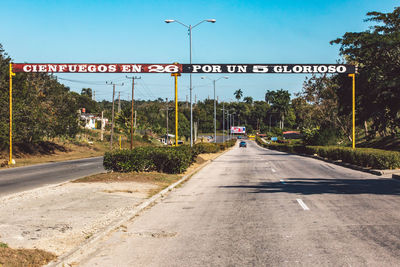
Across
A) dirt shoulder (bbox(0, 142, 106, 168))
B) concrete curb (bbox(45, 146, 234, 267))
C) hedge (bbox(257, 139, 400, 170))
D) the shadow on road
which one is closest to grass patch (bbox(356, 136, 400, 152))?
hedge (bbox(257, 139, 400, 170))

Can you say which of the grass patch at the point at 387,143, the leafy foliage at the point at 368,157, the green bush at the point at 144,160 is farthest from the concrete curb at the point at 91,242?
the grass patch at the point at 387,143

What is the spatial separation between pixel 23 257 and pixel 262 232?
4302mm

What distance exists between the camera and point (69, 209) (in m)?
10.9

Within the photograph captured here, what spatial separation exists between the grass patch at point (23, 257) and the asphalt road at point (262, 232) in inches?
22.5

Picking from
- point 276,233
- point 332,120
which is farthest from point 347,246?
point 332,120

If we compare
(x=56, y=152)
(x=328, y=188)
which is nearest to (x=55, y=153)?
(x=56, y=152)

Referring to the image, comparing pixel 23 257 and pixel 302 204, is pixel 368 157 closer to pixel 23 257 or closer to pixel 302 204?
pixel 302 204

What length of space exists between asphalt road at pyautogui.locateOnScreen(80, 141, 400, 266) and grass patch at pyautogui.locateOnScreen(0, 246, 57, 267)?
1.88 ft

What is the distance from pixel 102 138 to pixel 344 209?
77.7 m

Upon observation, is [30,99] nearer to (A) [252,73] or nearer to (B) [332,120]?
(A) [252,73]

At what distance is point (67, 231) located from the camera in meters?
8.22

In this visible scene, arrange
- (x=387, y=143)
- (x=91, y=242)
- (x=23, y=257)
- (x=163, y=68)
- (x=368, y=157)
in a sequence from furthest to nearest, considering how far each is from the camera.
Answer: (x=387, y=143)
(x=163, y=68)
(x=368, y=157)
(x=91, y=242)
(x=23, y=257)

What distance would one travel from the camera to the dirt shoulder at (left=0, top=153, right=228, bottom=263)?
7482 mm

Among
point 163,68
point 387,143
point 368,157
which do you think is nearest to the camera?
point 368,157
